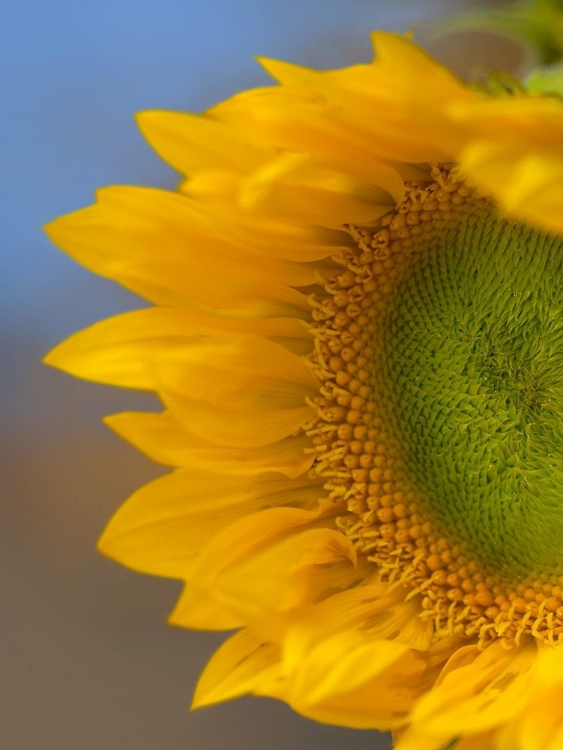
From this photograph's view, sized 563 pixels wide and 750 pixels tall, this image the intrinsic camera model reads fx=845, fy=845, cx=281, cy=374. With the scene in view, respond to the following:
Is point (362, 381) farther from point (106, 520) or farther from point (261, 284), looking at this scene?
point (106, 520)

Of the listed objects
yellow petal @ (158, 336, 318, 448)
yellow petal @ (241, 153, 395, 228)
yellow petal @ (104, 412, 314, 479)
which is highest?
yellow petal @ (241, 153, 395, 228)

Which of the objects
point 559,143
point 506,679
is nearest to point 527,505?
point 506,679

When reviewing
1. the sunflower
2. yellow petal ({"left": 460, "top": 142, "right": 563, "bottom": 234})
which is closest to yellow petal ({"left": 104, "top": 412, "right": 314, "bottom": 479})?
the sunflower

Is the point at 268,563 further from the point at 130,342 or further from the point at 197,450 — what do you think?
the point at 130,342

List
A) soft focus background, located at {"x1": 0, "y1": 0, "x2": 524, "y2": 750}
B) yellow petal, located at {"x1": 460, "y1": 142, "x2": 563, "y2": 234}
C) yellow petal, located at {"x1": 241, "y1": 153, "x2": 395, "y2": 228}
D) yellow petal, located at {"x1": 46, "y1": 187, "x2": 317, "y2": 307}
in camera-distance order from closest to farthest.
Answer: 1. yellow petal, located at {"x1": 460, "y1": 142, "x2": 563, "y2": 234}
2. yellow petal, located at {"x1": 241, "y1": 153, "x2": 395, "y2": 228}
3. yellow petal, located at {"x1": 46, "y1": 187, "x2": 317, "y2": 307}
4. soft focus background, located at {"x1": 0, "y1": 0, "x2": 524, "y2": 750}

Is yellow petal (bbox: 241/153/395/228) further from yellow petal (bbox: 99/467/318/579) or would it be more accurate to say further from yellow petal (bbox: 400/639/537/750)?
yellow petal (bbox: 400/639/537/750)

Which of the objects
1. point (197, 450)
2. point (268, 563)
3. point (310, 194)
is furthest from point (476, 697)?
point (310, 194)
